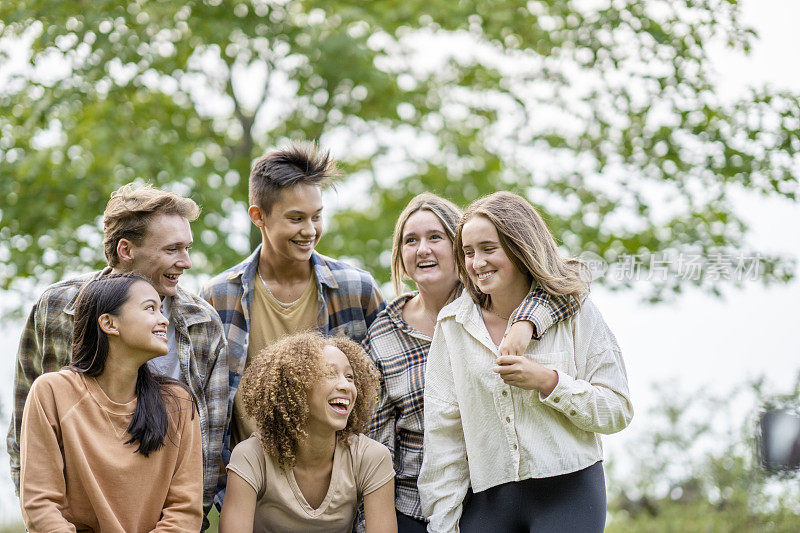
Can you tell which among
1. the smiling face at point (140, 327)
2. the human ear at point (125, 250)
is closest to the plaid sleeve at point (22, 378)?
the human ear at point (125, 250)

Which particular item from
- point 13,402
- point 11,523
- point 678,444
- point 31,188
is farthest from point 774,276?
point 11,523

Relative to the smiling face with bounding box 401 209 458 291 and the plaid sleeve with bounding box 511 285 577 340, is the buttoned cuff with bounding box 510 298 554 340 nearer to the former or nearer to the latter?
the plaid sleeve with bounding box 511 285 577 340

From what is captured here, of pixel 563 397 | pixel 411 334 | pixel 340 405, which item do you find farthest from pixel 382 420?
pixel 563 397

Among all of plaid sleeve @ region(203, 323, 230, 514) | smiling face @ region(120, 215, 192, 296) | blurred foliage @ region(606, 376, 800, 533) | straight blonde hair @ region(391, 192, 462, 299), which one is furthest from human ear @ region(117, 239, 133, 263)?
blurred foliage @ region(606, 376, 800, 533)

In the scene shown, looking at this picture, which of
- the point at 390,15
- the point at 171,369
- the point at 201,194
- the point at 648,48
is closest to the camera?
the point at 171,369

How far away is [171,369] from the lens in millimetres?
3383

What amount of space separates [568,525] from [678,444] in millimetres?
5540

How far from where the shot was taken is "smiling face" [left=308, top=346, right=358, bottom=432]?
3.26 metres

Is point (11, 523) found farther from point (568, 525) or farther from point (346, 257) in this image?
point (568, 525)

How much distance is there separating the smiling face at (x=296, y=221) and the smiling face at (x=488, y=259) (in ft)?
2.78

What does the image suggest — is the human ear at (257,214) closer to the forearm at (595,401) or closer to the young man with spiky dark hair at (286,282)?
the young man with spiky dark hair at (286,282)

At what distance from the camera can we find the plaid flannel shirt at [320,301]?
3.66 m

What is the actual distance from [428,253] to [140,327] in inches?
46.4

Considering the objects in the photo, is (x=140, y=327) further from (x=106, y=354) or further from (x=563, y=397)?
(x=563, y=397)
